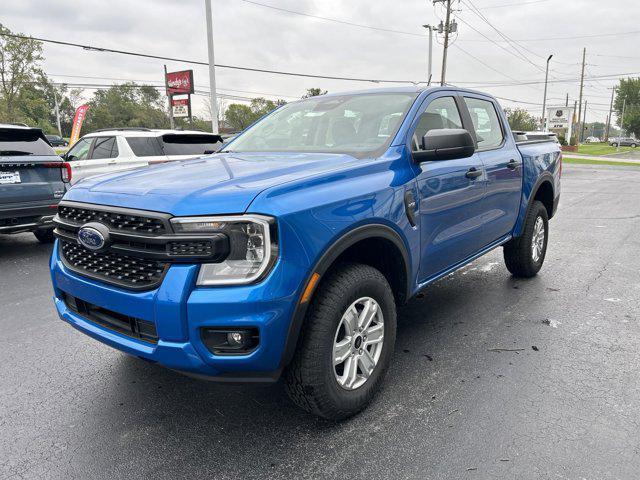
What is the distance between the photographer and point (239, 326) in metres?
2.10

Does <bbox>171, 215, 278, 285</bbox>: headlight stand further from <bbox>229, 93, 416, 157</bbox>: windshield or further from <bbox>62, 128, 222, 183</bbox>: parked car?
<bbox>62, 128, 222, 183</bbox>: parked car

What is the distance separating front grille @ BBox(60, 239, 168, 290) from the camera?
7.34ft

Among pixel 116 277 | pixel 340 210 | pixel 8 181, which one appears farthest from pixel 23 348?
pixel 8 181

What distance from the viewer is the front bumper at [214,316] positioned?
2088 mm

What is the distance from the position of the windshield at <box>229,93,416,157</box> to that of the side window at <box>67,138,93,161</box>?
675 cm

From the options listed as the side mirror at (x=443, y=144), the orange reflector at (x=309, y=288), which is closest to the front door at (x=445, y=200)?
the side mirror at (x=443, y=144)

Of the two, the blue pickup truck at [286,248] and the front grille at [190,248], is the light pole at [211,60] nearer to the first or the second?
the blue pickup truck at [286,248]

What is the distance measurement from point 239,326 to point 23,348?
245 cm

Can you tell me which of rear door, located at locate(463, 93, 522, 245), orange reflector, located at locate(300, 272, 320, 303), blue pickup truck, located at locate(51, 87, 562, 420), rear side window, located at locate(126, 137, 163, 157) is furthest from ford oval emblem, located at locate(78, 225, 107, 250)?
rear side window, located at locate(126, 137, 163, 157)

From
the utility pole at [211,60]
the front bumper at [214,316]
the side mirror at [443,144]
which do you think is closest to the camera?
the front bumper at [214,316]

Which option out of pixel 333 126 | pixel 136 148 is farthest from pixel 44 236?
pixel 333 126

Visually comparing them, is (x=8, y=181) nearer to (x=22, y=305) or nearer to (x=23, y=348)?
(x=22, y=305)

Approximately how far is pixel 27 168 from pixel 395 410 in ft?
18.8

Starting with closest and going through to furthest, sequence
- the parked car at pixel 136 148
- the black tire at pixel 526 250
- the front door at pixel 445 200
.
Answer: the front door at pixel 445 200 → the black tire at pixel 526 250 → the parked car at pixel 136 148
